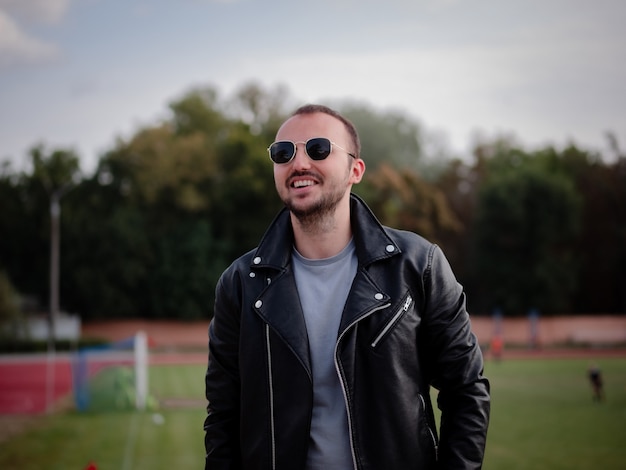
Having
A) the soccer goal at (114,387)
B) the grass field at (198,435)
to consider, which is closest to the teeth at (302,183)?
the grass field at (198,435)

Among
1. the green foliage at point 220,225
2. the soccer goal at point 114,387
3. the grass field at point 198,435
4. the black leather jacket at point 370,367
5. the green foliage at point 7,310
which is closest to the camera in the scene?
the black leather jacket at point 370,367

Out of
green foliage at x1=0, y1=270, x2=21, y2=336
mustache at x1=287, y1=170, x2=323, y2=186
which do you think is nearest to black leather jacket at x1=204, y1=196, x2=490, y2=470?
mustache at x1=287, y1=170, x2=323, y2=186

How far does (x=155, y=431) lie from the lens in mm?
14656

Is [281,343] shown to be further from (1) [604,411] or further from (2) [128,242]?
(2) [128,242]

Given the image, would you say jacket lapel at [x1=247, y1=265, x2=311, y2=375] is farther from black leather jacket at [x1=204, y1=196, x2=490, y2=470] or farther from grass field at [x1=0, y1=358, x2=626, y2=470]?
grass field at [x1=0, y1=358, x2=626, y2=470]

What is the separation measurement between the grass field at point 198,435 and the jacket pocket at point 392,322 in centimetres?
913

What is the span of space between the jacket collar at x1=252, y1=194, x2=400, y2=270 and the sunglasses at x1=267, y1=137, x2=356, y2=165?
25cm

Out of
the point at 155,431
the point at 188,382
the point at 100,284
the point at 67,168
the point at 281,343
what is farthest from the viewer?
the point at 100,284

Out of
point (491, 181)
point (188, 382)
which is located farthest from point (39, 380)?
point (491, 181)

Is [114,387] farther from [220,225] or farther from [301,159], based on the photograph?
[220,225]

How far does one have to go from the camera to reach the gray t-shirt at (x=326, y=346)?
8.50 ft

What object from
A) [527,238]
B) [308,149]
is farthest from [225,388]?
[527,238]

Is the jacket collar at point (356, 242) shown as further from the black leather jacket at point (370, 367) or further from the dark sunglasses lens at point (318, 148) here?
the dark sunglasses lens at point (318, 148)

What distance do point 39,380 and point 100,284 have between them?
55.3ft
